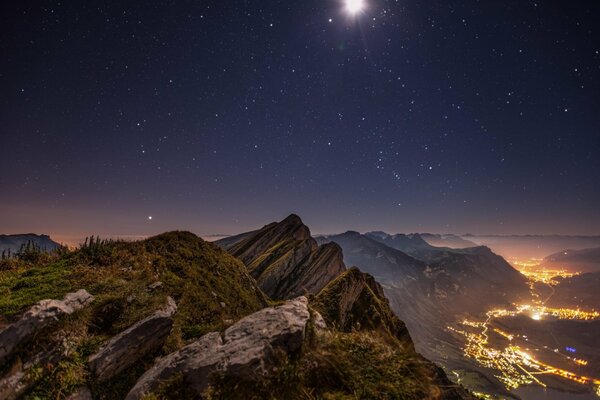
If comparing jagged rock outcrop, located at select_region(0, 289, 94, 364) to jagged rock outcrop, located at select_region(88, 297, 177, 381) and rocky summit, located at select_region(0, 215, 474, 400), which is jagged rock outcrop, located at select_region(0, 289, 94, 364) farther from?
jagged rock outcrop, located at select_region(88, 297, 177, 381)

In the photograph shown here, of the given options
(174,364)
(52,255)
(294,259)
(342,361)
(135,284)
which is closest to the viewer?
(342,361)

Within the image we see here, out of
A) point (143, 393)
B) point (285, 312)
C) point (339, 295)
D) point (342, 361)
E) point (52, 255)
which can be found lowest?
point (339, 295)

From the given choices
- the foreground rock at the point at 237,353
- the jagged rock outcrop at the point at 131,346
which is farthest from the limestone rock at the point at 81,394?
the foreground rock at the point at 237,353

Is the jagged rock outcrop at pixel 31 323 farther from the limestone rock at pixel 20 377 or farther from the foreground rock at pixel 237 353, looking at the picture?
the foreground rock at pixel 237 353

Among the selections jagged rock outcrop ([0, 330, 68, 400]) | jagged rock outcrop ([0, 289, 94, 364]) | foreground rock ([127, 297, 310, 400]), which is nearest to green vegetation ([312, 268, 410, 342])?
foreground rock ([127, 297, 310, 400])

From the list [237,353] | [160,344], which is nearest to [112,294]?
[160,344]

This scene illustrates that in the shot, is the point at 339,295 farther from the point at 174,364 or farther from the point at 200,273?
the point at 174,364

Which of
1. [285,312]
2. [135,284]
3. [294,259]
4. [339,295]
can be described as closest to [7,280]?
[135,284]
